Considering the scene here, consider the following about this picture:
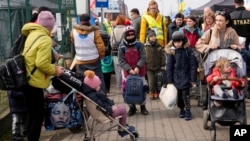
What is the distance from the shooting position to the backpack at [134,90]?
7216 millimetres

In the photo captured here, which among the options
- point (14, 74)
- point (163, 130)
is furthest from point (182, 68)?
point (14, 74)

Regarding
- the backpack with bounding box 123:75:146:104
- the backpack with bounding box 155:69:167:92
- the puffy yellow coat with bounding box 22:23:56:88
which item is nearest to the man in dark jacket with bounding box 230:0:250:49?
the backpack with bounding box 155:69:167:92

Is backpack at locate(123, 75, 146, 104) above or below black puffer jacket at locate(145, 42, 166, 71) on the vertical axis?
below

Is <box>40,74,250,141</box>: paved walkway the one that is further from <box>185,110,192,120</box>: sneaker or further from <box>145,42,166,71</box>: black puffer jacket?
<box>145,42,166,71</box>: black puffer jacket

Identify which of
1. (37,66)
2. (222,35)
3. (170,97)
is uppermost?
(222,35)

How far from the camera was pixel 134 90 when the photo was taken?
7.24m

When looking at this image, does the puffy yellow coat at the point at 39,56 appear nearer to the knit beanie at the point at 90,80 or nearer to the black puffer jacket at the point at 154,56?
the knit beanie at the point at 90,80

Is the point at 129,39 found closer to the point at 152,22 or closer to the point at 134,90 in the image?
the point at 134,90

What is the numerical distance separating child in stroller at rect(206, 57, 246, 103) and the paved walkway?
785 millimetres

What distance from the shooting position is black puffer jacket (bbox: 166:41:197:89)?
7172mm

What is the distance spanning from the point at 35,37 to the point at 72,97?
931mm

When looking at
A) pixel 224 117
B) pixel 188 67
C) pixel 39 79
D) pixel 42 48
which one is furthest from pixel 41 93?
pixel 188 67

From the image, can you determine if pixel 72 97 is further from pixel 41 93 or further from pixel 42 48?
pixel 42 48

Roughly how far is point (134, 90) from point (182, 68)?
91 centimetres
